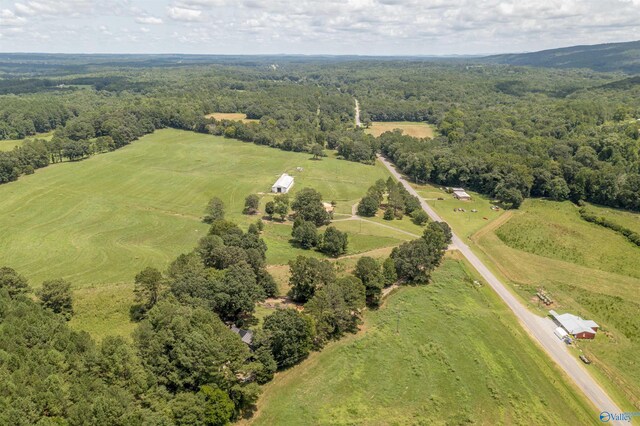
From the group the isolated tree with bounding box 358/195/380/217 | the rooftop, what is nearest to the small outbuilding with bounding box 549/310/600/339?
the isolated tree with bounding box 358/195/380/217

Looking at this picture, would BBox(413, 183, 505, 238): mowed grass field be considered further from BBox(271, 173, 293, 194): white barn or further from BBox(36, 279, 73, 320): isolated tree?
BBox(36, 279, 73, 320): isolated tree

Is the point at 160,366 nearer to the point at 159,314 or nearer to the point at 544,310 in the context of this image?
the point at 159,314

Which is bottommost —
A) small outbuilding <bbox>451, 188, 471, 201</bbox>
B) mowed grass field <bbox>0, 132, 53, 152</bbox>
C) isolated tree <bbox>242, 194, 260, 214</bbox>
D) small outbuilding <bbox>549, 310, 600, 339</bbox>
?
small outbuilding <bbox>549, 310, 600, 339</bbox>

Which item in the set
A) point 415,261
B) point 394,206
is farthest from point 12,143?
point 415,261

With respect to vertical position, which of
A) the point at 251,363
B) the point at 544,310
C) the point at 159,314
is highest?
the point at 159,314

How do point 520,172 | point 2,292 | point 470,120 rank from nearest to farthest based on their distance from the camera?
point 2,292, point 520,172, point 470,120

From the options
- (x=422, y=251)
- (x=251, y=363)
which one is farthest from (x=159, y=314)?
(x=422, y=251)

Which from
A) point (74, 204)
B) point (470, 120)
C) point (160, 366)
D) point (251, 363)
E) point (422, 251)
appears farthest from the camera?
point (470, 120)
